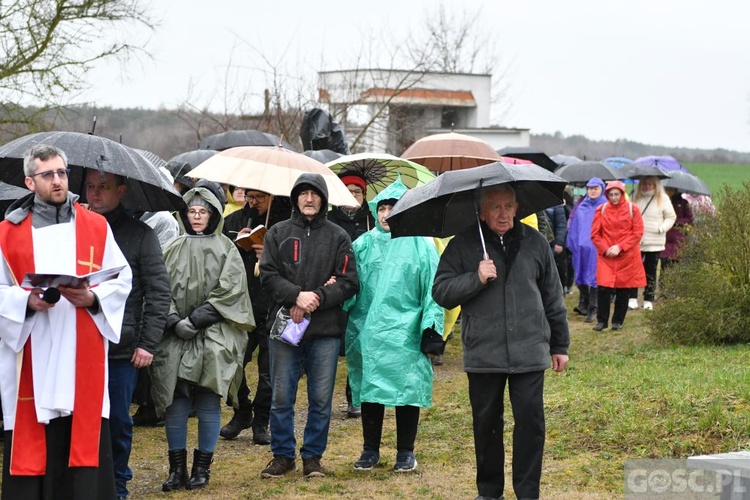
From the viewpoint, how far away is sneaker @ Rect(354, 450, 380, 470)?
756cm

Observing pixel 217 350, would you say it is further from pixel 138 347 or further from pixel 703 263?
pixel 703 263

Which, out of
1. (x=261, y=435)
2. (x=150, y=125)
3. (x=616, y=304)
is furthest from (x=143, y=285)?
(x=150, y=125)

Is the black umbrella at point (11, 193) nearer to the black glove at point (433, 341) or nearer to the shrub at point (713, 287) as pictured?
the black glove at point (433, 341)

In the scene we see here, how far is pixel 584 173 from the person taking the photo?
17.1 metres

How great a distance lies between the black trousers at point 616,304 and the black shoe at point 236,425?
664 cm

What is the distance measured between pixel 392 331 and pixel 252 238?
161 centimetres

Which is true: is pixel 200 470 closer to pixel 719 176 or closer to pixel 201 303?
pixel 201 303

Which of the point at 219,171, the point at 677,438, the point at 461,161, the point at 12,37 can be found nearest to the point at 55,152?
the point at 219,171

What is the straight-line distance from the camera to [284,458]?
291 inches

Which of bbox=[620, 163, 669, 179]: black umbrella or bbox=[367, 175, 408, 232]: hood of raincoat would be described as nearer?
bbox=[367, 175, 408, 232]: hood of raincoat

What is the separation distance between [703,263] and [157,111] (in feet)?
47.2

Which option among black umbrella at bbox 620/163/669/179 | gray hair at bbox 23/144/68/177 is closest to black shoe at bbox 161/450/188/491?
gray hair at bbox 23/144/68/177

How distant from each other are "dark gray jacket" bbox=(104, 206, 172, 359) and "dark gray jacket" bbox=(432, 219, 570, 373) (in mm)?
1614

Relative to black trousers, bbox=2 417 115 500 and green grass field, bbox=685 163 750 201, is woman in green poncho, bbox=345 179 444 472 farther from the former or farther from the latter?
green grass field, bbox=685 163 750 201
